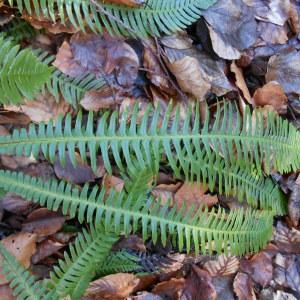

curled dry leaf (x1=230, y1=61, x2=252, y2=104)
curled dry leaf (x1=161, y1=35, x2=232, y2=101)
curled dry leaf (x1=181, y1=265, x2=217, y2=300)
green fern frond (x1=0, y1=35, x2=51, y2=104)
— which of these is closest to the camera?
green fern frond (x1=0, y1=35, x2=51, y2=104)

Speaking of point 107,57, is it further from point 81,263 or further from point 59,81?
point 81,263

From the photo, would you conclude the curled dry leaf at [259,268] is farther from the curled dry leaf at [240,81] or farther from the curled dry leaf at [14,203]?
the curled dry leaf at [14,203]

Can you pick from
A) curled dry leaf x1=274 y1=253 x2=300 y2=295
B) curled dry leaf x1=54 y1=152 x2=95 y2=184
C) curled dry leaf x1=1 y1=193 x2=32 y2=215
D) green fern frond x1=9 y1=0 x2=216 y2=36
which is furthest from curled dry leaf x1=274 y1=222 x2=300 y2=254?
curled dry leaf x1=1 y1=193 x2=32 y2=215

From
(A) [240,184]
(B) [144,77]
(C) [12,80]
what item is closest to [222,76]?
(B) [144,77]

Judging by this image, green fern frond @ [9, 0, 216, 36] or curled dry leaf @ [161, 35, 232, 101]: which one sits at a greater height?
green fern frond @ [9, 0, 216, 36]

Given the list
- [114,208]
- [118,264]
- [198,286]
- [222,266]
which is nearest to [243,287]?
[222,266]

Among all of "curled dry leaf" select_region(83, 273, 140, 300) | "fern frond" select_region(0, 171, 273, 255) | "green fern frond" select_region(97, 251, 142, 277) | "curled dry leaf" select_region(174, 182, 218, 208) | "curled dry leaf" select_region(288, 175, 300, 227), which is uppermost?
"fern frond" select_region(0, 171, 273, 255)

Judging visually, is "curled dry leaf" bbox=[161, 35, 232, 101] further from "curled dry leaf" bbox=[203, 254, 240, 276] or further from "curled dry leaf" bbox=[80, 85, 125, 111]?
"curled dry leaf" bbox=[203, 254, 240, 276]
